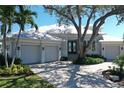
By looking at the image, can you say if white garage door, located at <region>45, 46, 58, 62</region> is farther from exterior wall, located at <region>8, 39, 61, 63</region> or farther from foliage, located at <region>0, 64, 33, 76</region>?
foliage, located at <region>0, 64, 33, 76</region>

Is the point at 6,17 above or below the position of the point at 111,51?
above

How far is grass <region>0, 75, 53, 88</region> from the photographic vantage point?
14789mm

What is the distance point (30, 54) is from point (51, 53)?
393 centimetres

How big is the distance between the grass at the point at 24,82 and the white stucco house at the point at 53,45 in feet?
27.8

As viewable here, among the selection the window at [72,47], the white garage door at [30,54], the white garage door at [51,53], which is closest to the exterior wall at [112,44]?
the window at [72,47]

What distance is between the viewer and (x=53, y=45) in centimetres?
3116

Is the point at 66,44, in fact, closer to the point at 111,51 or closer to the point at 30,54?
the point at 111,51

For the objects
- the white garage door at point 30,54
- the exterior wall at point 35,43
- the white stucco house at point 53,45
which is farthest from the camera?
the white stucco house at point 53,45

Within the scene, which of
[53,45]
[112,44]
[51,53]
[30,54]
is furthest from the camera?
[112,44]

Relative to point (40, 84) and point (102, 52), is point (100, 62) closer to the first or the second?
point (102, 52)

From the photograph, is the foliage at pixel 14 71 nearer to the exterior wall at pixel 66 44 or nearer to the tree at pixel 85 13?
the tree at pixel 85 13

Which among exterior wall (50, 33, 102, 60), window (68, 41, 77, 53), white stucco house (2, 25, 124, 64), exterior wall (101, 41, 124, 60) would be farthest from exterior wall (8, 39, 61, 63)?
exterior wall (101, 41, 124, 60)

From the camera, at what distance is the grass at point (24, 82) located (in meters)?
14.8

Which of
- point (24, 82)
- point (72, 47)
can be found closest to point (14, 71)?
point (24, 82)
